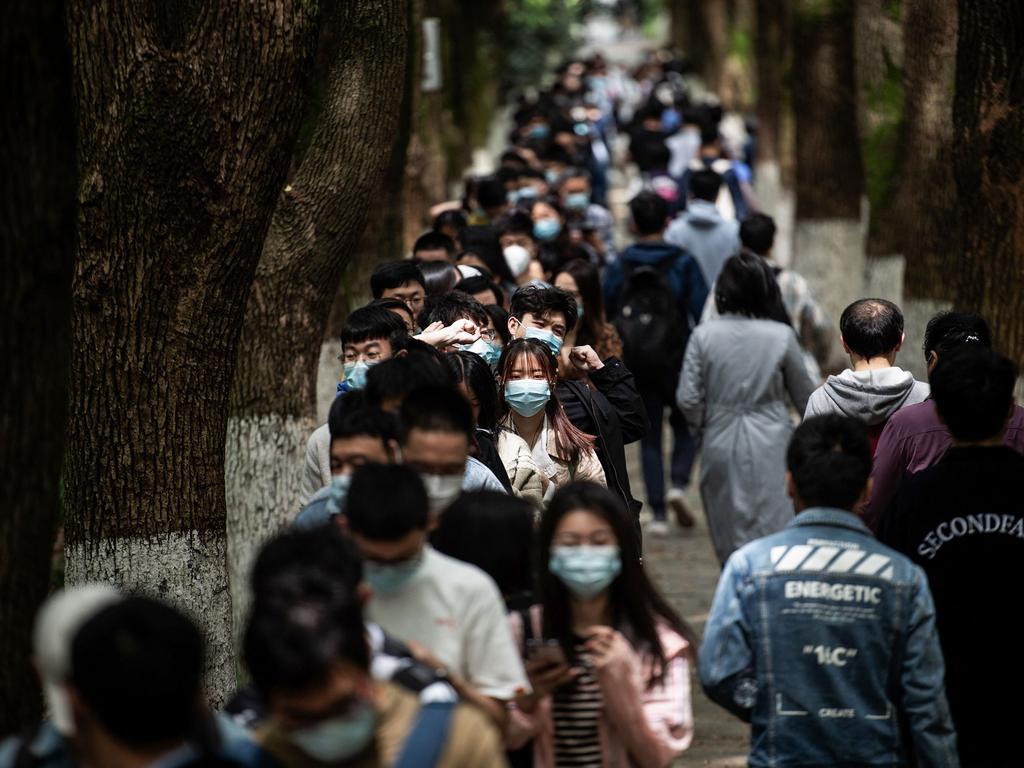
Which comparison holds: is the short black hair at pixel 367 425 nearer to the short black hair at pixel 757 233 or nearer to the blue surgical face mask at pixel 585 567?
the blue surgical face mask at pixel 585 567

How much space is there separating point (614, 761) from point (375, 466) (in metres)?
0.92

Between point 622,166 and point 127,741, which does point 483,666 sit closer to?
point 127,741

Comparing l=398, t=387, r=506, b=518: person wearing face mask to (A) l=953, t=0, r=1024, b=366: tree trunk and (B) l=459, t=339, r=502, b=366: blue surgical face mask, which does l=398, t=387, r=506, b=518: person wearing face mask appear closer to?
(B) l=459, t=339, r=502, b=366: blue surgical face mask

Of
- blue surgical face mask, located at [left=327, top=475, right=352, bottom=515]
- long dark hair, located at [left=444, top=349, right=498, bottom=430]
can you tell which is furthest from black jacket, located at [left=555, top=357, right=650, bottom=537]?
blue surgical face mask, located at [left=327, top=475, right=352, bottom=515]

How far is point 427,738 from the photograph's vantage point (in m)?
3.61

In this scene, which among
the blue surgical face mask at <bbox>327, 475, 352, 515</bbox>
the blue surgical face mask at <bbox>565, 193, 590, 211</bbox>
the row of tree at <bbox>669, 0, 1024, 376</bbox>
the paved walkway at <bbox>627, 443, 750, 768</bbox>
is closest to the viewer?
the blue surgical face mask at <bbox>327, 475, 352, 515</bbox>

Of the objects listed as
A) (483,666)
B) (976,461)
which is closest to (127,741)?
(483,666)

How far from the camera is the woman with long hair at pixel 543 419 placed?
692 cm

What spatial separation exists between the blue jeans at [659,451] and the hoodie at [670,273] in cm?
62

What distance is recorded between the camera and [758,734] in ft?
15.5

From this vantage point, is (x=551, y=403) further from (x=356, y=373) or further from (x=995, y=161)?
(x=995, y=161)

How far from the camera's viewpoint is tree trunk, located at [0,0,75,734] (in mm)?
4098

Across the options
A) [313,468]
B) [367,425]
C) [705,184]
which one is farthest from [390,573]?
[705,184]

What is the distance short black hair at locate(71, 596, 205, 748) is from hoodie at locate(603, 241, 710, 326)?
28.2 feet
